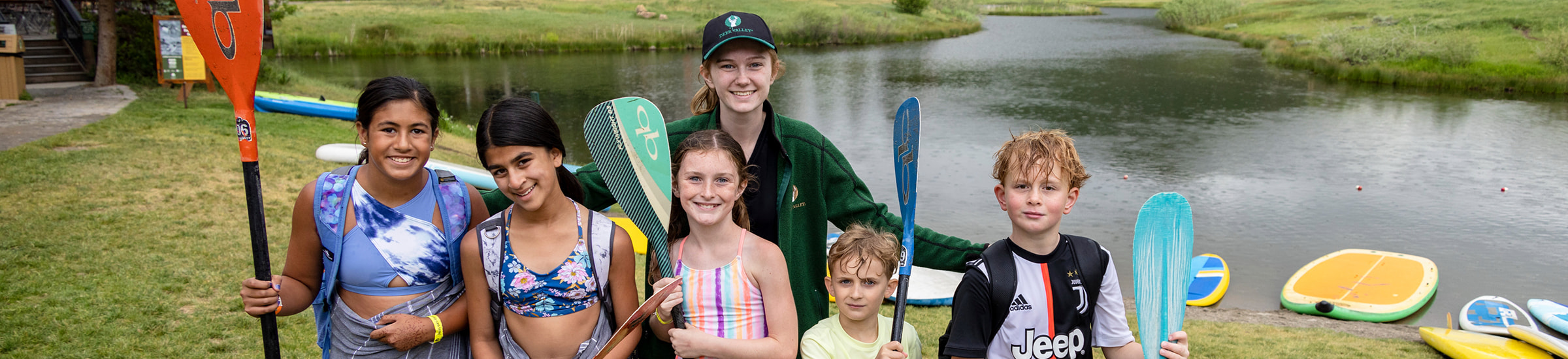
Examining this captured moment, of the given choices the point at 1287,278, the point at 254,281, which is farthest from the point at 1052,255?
the point at 1287,278

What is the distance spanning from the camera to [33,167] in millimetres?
8070

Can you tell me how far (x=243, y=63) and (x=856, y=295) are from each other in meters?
1.80

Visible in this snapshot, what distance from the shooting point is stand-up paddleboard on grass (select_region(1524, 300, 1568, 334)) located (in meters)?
6.97

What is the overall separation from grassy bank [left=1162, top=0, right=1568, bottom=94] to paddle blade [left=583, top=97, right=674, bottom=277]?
29575 millimetres

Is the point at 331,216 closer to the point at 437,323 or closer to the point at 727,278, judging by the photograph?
the point at 437,323

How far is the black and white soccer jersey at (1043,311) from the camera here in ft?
7.59

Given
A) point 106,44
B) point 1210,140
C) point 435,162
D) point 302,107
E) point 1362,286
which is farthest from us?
point 1210,140

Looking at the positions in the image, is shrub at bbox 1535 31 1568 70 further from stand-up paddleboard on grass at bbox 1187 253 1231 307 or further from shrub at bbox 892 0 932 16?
shrub at bbox 892 0 932 16

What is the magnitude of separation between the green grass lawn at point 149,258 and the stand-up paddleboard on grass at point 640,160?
306cm

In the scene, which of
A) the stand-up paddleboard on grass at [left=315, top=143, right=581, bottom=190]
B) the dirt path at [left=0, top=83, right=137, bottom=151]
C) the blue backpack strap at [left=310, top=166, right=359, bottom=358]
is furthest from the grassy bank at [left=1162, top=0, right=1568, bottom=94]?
the dirt path at [left=0, top=83, right=137, bottom=151]

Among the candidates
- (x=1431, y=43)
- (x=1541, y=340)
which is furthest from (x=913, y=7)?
(x=1541, y=340)

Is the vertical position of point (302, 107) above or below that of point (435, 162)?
above

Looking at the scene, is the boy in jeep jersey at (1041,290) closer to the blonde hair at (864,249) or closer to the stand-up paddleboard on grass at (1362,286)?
the blonde hair at (864,249)

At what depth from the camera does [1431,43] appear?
90.7ft
